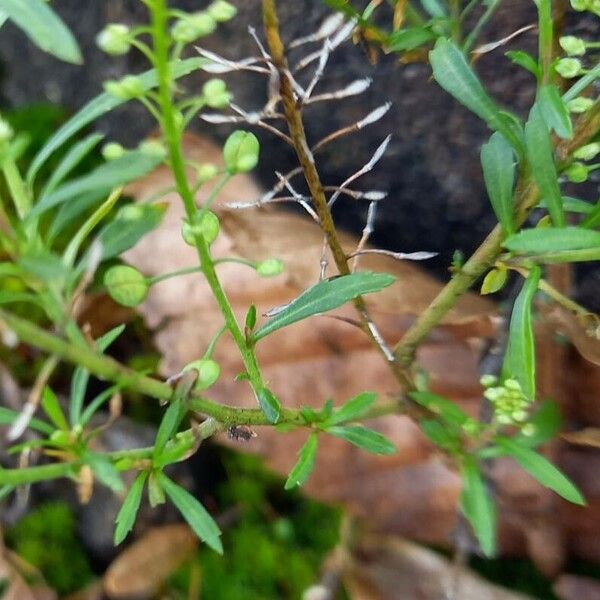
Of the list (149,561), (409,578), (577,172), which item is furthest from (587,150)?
(149,561)

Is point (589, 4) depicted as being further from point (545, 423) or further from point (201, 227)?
point (545, 423)

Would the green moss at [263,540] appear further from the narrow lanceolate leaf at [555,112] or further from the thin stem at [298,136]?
the narrow lanceolate leaf at [555,112]

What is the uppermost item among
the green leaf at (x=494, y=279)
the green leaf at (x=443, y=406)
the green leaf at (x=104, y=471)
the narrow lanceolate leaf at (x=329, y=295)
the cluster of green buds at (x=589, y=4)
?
the cluster of green buds at (x=589, y=4)

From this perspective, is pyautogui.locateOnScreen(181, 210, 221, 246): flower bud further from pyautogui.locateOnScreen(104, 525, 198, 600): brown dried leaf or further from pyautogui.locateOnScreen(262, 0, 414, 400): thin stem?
pyautogui.locateOnScreen(104, 525, 198, 600): brown dried leaf

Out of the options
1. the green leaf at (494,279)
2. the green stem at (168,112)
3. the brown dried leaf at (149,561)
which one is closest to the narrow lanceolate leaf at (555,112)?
the green leaf at (494,279)

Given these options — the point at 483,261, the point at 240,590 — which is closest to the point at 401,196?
the point at 483,261

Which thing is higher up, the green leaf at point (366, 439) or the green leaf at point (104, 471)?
the green leaf at point (104, 471)

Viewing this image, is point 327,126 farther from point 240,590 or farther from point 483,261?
point 240,590
